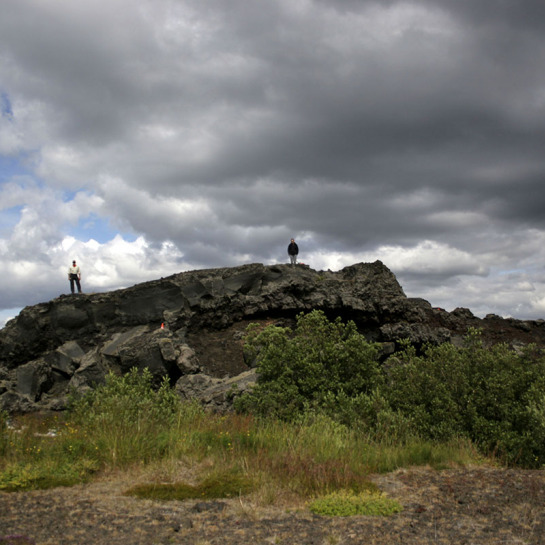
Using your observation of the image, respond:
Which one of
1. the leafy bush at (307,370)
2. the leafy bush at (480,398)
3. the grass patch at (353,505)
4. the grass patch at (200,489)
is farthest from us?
the leafy bush at (307,370)

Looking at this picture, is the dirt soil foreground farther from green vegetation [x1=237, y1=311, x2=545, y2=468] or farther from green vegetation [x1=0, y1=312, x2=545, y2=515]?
green vegetation [x1=237, y1=311, x2=545, y2=468]

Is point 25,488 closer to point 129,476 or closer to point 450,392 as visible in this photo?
point 129,476

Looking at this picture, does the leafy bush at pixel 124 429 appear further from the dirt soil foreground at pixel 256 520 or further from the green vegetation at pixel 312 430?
the dirt soil foreground at pixel 256 520

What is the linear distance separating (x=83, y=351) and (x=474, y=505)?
861 inches

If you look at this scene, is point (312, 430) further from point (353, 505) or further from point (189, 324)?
point (189, 324)

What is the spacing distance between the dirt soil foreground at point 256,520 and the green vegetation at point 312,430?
33 cm

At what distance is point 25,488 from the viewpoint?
6.86 metres

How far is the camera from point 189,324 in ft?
74.8

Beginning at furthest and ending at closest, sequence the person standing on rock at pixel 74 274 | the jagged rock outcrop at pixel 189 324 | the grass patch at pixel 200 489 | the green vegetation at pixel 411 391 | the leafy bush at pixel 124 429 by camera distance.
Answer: the person standing on rock at pixel 74 274 < the jagged rock outcrop at pixel 189 324 < the green vegetation at pixel 411 391 < the leafy bush at pixel 124 429 < the grass patch at pixel 200 489

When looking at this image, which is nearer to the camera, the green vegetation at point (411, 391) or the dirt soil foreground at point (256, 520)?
the dirt soil foreground at point (256, 520)

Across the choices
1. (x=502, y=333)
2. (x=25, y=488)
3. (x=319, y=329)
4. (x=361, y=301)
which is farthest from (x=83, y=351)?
(x=502, y=333)

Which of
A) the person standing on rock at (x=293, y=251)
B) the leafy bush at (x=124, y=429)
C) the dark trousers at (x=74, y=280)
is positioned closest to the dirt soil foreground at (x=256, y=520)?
the leafy bush at (x=124, y=429)

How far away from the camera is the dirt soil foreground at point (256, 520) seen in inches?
207

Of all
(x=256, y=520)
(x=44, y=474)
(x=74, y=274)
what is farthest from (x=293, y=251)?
(x=256, y=520)
